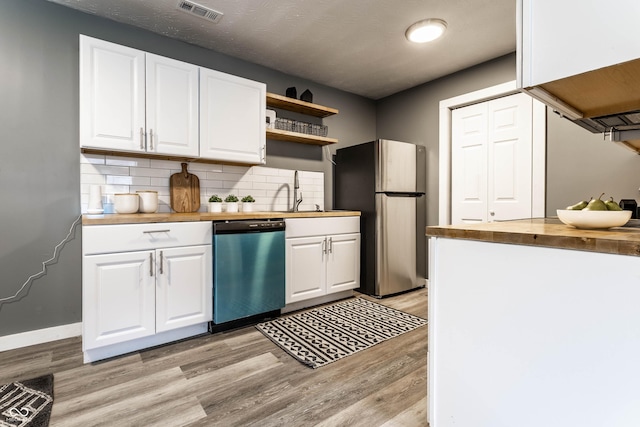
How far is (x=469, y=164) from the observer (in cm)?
340

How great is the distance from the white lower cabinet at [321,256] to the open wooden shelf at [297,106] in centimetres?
125

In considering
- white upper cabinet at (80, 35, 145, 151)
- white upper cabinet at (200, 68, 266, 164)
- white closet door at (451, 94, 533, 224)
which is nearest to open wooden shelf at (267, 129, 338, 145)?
white upper cabinet at (200, 68, 266, 164)

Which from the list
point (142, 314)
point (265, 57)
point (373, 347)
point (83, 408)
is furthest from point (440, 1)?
point (83, 408)

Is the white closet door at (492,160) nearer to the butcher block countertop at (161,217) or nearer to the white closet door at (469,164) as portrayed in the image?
the white closet door at (469,164)

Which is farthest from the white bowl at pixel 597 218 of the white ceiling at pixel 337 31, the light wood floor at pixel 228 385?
the white ceiling at pixel 337 31

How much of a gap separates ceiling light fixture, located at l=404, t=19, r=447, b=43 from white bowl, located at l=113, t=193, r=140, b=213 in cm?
261

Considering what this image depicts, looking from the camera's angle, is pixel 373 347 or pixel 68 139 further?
pixel 68 139

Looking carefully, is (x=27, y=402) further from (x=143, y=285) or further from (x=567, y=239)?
(x=567, y=239)

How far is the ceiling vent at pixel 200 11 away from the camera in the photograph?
227 centimetres

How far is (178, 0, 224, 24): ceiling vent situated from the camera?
2.27 m

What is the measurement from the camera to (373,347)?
220 centimetres

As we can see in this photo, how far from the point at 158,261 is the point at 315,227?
140cm

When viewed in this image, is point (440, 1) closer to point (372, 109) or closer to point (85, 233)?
point (372, 109)

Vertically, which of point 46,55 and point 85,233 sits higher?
point 46,55
